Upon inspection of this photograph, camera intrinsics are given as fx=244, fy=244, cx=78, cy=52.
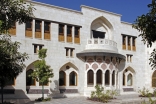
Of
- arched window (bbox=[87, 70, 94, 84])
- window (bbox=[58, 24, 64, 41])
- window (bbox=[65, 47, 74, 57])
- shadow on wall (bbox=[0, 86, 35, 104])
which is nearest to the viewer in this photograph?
shadow on wall (bbox=[0, 86, 35, 104])

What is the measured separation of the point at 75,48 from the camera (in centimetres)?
2466

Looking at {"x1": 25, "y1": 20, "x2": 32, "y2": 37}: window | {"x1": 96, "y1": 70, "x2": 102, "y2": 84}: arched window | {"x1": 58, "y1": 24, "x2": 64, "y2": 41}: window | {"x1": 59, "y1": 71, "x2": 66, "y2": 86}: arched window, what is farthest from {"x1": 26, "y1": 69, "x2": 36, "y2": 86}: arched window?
{"x1": 96, "y1": 70, "x2": 102, "y2": 84}: arched window

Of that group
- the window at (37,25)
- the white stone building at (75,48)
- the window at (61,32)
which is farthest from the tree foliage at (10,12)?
the window at (61,32)

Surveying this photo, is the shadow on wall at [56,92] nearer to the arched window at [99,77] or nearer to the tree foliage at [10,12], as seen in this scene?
the arched window at [99,77]

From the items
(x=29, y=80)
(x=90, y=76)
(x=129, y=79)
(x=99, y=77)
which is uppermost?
(x=90, y=76)

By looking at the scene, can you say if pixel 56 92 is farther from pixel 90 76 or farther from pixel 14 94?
pixel 90 76

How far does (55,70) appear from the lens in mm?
23094

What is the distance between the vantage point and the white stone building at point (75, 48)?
2183 cm

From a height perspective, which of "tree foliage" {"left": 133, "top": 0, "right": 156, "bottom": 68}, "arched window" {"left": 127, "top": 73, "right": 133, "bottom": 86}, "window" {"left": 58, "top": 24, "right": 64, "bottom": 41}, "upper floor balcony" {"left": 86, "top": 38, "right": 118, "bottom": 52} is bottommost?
"arched window" {"left": 127, "top": 73, "right": 133, "bottom": 86}

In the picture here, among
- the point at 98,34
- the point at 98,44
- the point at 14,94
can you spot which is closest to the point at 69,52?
the point at 98,44

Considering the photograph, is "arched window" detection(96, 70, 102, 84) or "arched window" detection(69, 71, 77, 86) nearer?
"arched window" detection(69, 71, 77, 86)

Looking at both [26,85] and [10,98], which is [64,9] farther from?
[10,98]

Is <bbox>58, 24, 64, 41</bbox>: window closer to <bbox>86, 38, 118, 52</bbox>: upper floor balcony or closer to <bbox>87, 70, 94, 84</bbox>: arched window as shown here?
<bbox>86, 38, 118, 52</bbox>: upper floor balcony

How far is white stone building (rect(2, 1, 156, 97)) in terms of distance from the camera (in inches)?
859
